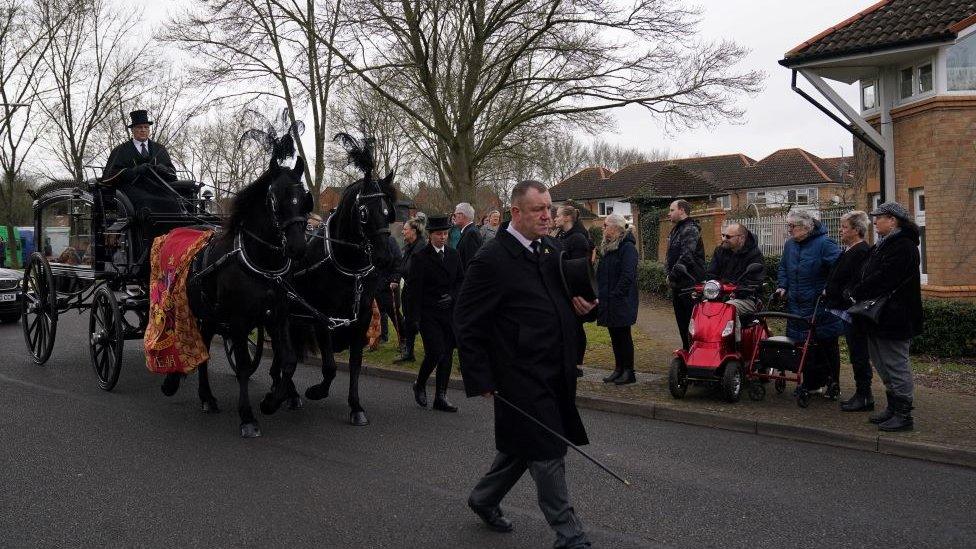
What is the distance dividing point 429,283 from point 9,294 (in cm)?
1248

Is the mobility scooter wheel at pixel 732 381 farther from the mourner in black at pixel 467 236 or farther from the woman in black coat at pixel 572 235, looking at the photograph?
the mourner in black at pixel 467 236

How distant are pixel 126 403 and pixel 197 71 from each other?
15.4m

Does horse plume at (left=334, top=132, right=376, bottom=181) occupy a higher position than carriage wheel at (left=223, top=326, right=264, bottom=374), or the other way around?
horse plume at (left=334, top=132, right=376, bottom=181)

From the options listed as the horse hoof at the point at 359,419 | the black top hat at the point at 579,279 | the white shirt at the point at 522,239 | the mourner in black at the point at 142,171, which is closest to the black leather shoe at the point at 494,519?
the black top hat at the point at 579,279

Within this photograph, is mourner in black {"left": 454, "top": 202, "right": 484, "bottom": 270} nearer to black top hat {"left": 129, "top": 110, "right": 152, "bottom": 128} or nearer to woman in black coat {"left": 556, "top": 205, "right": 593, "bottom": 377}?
woman in black coat {"left": 556, "top": 205, "right": 593, "bottom": 377}

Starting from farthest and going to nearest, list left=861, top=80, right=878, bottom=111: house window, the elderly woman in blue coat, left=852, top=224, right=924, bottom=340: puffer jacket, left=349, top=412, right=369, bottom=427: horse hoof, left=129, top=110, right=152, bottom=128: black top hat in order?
left=861, top=80, right=878, bottom=111: house window, left=129, top=110, right=152, bottom=128: black top hat, the elderly woman in blue coat, left=349, top=412, right=369, bottom=427: horse hoof, left=852, top=224, right=924, bottom=340: puffer jacket

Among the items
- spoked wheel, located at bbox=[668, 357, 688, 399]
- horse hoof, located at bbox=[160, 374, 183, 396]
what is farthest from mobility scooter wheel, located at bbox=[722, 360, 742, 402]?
horse hoof, located at bbox=[160, 374, 183, 396]

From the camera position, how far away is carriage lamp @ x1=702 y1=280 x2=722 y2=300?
8.02 metres

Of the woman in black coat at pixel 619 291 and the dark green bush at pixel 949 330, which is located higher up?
the woman in black coat at pixel 619 291

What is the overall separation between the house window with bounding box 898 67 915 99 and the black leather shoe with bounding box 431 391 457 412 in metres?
10.1

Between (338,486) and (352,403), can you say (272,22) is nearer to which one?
(352,403)

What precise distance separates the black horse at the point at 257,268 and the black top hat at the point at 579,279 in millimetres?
3244

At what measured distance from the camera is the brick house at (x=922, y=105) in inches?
490

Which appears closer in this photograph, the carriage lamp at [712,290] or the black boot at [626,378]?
the carriage lamp at [712,290]
